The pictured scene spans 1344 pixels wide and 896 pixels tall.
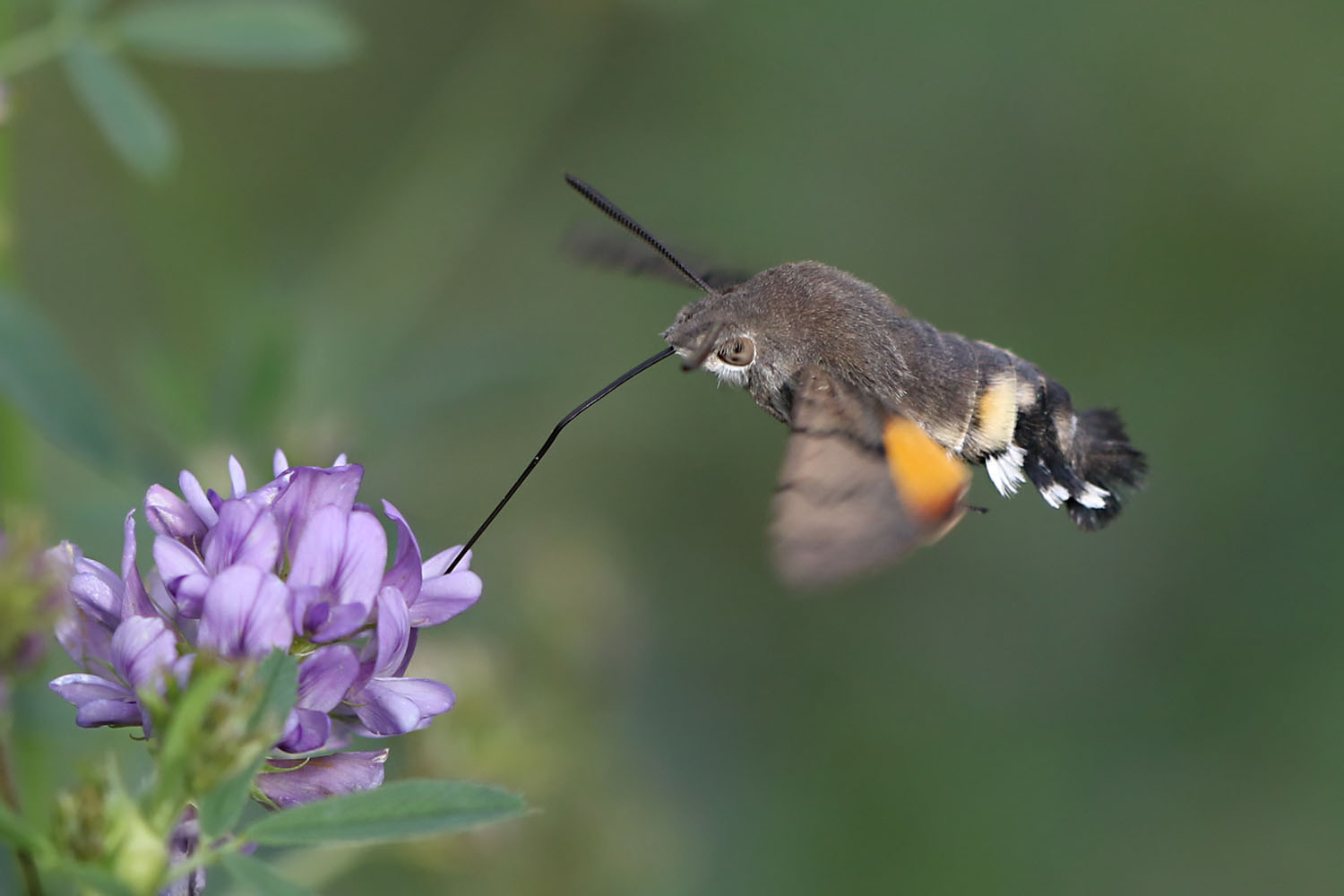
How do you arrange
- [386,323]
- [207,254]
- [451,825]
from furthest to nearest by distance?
[386,323] < [207,254] < [451,825]

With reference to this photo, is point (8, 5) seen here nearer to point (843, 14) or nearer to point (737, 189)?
point (737, 189)

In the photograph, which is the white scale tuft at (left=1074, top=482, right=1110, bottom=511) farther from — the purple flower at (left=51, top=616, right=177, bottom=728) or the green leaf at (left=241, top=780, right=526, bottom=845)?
the purple flower at (left=51, top=616, right=177, bottom=728)

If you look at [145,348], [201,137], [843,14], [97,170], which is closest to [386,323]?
[145,348]

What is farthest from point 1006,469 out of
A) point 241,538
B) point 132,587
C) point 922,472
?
point 132,587

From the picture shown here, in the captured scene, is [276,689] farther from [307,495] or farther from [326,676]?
[307,495]

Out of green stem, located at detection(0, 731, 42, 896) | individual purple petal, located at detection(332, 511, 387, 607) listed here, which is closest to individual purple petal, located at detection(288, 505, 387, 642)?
individual purple petal, located at detection(332, 511, 387, 607)

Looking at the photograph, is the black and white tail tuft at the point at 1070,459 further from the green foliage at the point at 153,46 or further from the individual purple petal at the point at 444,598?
the green foliage at the point at 153,46
